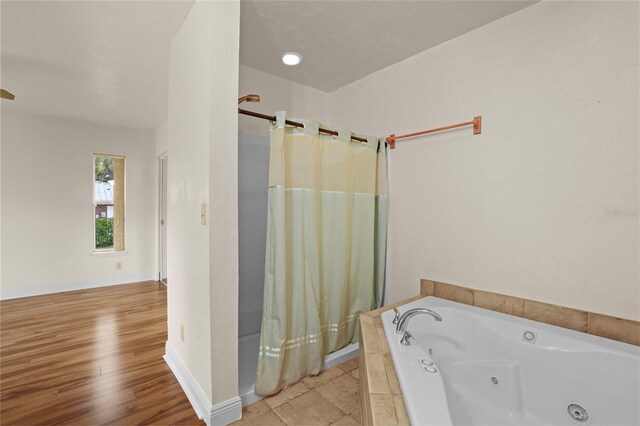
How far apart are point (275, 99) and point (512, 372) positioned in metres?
2.59

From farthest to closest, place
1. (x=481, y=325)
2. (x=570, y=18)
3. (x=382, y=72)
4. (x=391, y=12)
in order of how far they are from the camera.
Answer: (x=382, y=72), (x=391, y=12), (x=481, y=325), (x=570, y=18)

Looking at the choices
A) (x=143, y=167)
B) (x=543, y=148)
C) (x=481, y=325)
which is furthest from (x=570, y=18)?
(x=143, y=167)

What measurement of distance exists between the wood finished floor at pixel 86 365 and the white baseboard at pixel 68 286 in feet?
0.49

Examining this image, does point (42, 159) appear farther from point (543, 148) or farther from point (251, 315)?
point (543, 148)

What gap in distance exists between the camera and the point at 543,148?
1711mm

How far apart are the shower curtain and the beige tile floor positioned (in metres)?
0.07

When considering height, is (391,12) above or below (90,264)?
above

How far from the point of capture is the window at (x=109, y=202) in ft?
14.2

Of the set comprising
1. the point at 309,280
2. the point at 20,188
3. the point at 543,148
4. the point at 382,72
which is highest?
the point at 382,72

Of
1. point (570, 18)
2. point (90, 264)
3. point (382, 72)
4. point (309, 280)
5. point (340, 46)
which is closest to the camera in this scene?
point (570, 18)

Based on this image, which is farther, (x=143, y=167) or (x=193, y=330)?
(x=143, y=167)

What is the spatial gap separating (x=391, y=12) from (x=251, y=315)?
2.33 metres

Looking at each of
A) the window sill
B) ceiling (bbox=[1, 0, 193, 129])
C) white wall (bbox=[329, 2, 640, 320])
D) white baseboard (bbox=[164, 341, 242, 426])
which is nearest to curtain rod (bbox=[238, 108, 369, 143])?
white wall (bbox=[329, 2, 640, 320])

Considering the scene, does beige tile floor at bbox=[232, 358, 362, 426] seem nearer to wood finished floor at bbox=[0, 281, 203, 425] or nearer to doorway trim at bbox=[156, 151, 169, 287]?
wood finished floor at bbox=[0, 281, 203, 425]
